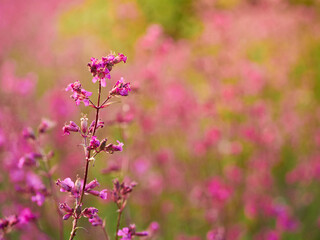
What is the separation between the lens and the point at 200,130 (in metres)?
5.81

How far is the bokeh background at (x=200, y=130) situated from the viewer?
3504mm

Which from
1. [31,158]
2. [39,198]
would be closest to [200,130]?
[31,158]

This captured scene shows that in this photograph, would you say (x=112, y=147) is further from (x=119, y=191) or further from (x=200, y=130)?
(x=200, y=130)

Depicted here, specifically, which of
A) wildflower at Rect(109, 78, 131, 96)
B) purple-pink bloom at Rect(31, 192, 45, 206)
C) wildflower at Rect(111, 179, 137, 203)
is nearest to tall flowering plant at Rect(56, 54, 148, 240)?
wildflower at Rect(109, 78, 131, 96)

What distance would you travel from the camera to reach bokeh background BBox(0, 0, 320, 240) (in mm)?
3504

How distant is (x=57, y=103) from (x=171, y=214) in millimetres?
1819

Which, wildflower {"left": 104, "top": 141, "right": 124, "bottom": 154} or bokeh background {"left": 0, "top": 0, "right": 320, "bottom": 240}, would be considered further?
bokeh background {"left": 0, "top": 0, "right": 320, "bottom": 240}

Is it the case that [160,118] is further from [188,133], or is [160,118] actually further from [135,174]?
[135,174]

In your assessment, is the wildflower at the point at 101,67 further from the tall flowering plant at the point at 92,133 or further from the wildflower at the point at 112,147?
the wildflower at the point at 112,147

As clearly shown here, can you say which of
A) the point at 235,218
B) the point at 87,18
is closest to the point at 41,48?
the point at 87,18

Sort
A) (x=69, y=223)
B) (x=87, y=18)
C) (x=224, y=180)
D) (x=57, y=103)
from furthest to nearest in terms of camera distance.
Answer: (x=87, y=18), (x=57, y=103), (x=224, y=180), (x=69, y=223)

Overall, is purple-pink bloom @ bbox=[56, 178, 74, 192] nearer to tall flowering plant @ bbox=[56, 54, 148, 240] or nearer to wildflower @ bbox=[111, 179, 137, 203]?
tall flowering plant @ bbox=[56, 54, 148, 240]

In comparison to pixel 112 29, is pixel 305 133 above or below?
below

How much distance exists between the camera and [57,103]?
15.2 feet
